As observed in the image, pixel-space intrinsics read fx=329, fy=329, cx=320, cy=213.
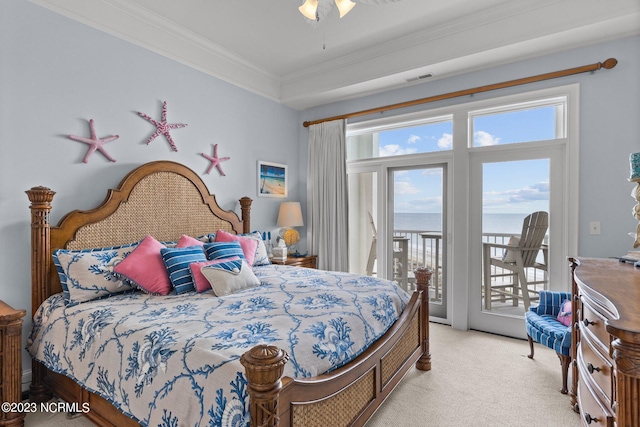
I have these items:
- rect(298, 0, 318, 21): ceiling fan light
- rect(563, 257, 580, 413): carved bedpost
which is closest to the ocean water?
rect(563, 257, 580, 413): carved bedpost

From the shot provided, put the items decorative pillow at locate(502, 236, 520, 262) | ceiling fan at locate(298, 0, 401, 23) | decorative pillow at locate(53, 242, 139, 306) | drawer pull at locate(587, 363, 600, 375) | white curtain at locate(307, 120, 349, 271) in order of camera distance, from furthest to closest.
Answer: white curtain at locate(307, 120, 349, 271), decorative pillow at locate(502, 236, 520, 262), decorative pillow at locate(53, 242, 139, 306), ceiling fan at locate(298, 0, 401, 23), drawer pull at locate(587, 363, 600, 375)

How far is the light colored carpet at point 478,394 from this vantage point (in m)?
1.93

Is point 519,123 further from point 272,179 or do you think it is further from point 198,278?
point 198,278

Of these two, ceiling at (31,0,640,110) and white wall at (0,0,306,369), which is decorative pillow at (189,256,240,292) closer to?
white wall at (0,0,306,369)

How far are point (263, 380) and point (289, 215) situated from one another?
3134mm

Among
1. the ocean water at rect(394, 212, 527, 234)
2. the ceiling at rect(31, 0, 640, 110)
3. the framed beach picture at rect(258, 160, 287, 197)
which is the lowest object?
the ocean water at rect(394, 212, 527, 234)

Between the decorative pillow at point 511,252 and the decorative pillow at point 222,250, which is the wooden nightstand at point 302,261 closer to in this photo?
the decorative pillow at point 222,250

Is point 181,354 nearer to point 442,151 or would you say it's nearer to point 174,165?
point 174,165

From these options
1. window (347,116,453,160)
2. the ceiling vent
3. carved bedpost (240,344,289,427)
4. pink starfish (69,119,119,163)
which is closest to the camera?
carved bedpost (240,344,289,427)

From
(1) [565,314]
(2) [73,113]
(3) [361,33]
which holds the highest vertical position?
(3) [361,33]

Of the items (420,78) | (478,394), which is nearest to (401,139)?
(420,78)

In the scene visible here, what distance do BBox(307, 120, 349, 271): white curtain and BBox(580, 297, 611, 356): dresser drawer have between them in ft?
9.12

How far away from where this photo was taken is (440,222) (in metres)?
3.66

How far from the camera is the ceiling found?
2.60 meters
